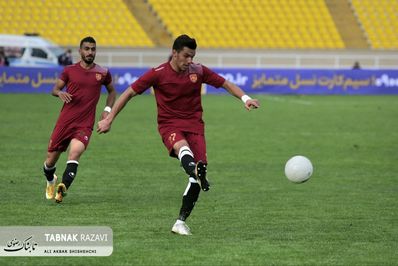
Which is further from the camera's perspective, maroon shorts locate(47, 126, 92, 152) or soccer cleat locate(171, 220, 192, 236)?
maroon shorts locate(47, 126, 92, 152)

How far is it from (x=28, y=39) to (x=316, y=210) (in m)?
31.7

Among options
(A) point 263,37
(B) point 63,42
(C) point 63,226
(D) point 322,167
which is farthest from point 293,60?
(C) point 63,226

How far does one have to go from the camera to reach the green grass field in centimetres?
840

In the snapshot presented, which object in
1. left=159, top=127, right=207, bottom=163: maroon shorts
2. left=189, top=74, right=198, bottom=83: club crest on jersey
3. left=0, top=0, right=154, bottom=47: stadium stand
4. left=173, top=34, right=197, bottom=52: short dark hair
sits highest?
left=0, top=0, right=154, bottom=47: stadium stand

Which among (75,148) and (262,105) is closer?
(75,148)

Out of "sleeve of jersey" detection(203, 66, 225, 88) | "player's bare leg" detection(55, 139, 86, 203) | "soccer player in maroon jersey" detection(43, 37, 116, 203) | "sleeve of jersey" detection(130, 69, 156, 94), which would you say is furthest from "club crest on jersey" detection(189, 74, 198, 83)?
"player's bare leg" detection(55, 139, 86, 203)

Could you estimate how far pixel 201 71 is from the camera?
972 centimetres

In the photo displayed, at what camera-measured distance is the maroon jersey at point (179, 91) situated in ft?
31.4

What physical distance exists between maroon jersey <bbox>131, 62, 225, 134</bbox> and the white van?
31737mm

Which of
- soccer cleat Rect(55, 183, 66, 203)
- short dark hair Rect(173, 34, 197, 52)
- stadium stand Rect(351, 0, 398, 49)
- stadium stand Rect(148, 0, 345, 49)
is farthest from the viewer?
stadium stand Rect(351, 0, 398, 49)

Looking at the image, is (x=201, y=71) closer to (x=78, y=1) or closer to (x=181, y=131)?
(x=181, y=131)

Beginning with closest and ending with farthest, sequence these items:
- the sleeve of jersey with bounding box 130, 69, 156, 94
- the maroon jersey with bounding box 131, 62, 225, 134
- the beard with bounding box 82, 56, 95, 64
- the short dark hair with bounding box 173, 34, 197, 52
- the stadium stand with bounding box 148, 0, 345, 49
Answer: the short dark hair with bounding box 173, 34, 197, 52 → the sleeve of jersey with bounding box 130, 69, 156, 94 → the maroon jersey with bounding box 131, 62, 225, 134 → the beard with bounding box 82, 56, 95, 64 → the stadium stand with bounding box 148, 0, 345, 49

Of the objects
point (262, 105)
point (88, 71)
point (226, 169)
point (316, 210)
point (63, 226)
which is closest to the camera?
point (63, 226)

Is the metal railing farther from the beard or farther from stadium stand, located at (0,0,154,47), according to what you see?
the beard
